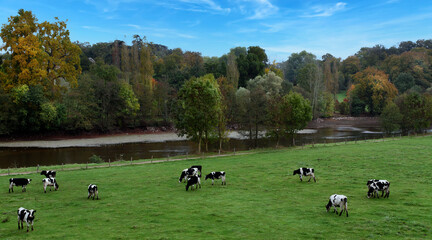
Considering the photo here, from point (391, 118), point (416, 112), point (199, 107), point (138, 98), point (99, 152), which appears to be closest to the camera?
point (199, 107)

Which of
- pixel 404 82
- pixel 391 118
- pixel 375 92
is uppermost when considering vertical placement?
pixel 404 82

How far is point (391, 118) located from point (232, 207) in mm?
69851

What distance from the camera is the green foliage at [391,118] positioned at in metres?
74.6

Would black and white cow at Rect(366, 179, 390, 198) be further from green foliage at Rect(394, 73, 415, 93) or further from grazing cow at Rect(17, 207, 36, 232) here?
green foliage at Rect(394, 73, 415, 93)

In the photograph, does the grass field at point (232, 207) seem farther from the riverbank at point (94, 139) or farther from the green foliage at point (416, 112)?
the green foliage at point (416, 112)

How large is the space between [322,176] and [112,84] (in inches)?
3002

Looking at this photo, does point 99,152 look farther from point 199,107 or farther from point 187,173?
point 187,173

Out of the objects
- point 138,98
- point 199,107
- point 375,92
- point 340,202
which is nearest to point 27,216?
point 340,202

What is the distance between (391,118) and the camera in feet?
246

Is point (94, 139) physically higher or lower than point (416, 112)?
lower

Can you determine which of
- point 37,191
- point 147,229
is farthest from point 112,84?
point 147,229

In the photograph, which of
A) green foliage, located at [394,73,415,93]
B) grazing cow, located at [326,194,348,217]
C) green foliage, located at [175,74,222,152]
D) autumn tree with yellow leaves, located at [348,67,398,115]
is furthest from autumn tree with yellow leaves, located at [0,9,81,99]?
green foliage, located at [394,73,415,93]

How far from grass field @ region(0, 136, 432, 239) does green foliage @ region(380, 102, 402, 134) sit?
157 ft

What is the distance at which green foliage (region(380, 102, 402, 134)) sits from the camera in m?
74.6
